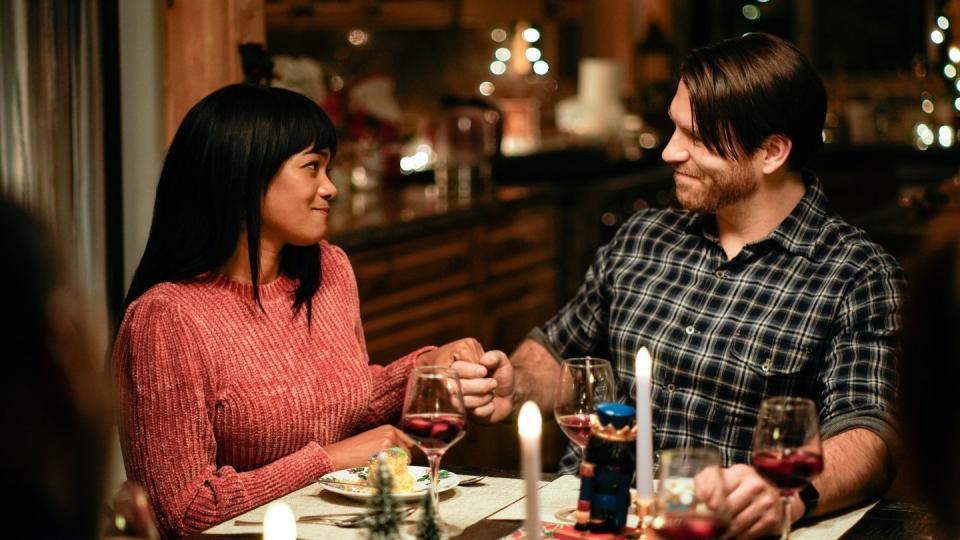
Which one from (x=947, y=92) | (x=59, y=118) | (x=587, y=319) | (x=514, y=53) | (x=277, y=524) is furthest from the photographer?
(x=514, y=53)

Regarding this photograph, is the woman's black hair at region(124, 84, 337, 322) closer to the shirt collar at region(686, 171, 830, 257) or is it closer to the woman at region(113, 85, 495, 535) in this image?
the woman at region(113, 85, 495, 535)

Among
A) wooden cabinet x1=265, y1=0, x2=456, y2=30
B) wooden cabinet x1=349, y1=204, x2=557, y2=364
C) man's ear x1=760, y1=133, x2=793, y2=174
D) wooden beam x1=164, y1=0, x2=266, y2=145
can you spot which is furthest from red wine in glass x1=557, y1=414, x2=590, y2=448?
wooden cabinet x1=265, y1=0, x2=456, y2=30

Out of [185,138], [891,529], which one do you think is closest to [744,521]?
[891,529]

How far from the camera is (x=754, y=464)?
1544mm

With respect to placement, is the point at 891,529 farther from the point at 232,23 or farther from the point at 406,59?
the point at 406,59

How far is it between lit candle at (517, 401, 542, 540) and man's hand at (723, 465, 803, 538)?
0.40 metres

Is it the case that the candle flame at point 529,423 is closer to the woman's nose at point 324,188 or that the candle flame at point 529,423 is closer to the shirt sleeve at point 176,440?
the shirt sleeve at point 176,440

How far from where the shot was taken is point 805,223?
2.28m

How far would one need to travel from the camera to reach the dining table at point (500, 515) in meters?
1.68

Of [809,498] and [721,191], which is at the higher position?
[721,191]

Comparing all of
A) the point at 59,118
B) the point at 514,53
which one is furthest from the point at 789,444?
the point at 514,53

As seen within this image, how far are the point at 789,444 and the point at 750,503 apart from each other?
12cm

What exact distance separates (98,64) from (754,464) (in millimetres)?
1900

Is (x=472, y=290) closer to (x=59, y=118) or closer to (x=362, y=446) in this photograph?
(x=59, y=118)
